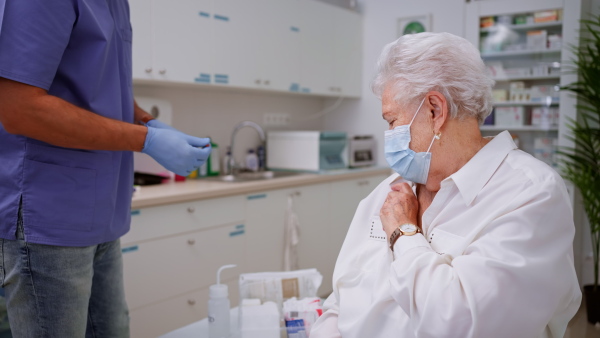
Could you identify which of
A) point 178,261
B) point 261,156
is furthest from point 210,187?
point 261,156

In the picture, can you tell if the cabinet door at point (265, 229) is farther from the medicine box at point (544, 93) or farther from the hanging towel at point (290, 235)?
the medicine box at point (544, 93)

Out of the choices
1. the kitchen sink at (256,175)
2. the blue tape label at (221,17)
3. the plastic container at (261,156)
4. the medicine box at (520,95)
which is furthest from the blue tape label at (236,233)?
the medicine box at (520,95)

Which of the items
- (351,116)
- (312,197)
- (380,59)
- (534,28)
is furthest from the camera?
(351,116)

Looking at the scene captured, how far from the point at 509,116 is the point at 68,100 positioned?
134 inches

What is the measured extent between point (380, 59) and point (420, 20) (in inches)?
124

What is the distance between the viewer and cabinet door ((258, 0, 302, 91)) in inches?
135

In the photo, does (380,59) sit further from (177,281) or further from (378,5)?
(378,5)

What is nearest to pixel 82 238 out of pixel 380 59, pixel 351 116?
pixel 380 59

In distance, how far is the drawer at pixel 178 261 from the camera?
95.0 inches

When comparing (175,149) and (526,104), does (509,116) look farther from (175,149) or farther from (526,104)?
(175,149)

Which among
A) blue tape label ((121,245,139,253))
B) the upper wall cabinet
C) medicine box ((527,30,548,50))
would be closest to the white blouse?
blue tape label ((121,245,139,253))

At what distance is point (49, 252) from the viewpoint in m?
1.17

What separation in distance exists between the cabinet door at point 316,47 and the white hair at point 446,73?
8.56 feet

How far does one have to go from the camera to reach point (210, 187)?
110 inches
